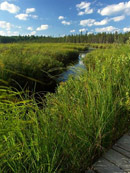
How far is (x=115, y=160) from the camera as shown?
1546mm

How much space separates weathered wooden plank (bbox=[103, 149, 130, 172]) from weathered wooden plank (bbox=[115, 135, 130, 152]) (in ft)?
0.54

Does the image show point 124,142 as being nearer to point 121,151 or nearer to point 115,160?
point 121,151

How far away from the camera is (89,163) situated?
1592 millimetres

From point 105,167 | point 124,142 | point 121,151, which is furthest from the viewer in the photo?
point 124,142

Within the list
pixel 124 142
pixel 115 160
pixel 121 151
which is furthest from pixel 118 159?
pixel 124 142

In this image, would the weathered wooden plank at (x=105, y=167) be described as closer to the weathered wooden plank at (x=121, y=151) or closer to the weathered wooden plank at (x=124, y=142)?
the weathered wooden plank at (x=121, y=151)

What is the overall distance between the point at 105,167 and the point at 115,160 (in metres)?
0.17

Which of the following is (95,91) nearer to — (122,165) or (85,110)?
(85,110)

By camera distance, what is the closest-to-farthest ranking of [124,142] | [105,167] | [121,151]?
[105,167], [121,151], [124,142]

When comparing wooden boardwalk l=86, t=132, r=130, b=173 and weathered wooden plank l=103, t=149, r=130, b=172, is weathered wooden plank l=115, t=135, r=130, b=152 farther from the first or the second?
weathered wooden plank l=103, t=149, r=130, b=172

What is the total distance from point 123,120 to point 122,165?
2.75ft

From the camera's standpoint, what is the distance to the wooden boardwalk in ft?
4.68

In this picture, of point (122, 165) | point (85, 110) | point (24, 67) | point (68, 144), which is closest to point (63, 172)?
point (68, 144)

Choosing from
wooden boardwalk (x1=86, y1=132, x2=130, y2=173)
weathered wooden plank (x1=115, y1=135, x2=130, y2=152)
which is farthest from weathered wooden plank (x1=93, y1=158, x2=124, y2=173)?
weathered wooden plank (x1=115, y1=135, x2=130, y2=152)
